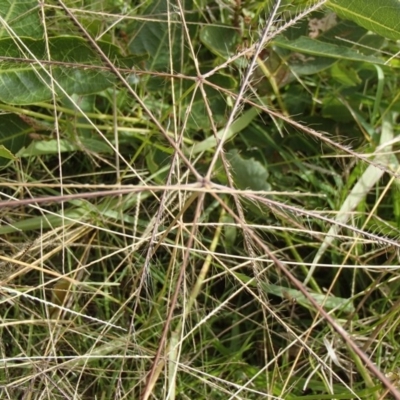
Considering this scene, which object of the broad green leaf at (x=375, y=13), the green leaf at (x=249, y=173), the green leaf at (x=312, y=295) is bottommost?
the green leaf at (x=312, y=295)

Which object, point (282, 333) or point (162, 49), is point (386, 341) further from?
point (162, 49)

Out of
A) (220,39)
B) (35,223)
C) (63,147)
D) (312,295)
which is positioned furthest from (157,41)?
(312,295)

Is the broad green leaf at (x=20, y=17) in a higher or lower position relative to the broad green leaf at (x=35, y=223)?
higher

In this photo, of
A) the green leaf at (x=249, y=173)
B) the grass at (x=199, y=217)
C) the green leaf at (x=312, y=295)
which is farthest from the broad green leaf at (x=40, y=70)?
the green leaf at (x=312, y=295)

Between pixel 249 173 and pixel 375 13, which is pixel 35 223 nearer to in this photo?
pixel 249 173

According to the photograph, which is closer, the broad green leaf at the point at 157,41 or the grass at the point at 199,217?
the grass at the point at 199,217

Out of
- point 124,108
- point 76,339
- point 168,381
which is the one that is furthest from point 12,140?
point 168,381

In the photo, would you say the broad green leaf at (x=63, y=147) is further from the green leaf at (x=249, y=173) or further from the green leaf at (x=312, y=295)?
the green leaf at (x=312, y=295)
